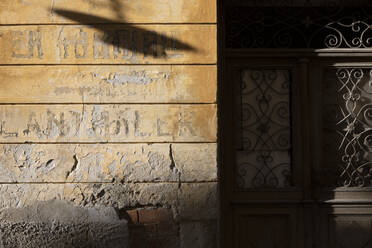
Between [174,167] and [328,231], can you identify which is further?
[328,231]

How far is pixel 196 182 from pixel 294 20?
5.36 feet

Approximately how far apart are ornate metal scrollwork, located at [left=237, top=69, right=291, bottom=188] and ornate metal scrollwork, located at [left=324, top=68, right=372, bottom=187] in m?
0.37

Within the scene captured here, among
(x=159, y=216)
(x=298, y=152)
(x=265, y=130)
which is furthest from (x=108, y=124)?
(x=298, y=152)

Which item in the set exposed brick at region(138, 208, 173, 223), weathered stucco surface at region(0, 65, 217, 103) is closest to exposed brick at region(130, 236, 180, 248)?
exposed brick at region(138, 208, 173, 223)

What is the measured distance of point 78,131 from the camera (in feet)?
12.9

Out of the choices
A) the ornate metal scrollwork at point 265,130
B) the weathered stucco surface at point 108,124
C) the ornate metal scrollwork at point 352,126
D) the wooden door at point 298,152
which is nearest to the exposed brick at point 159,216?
the weathered stucco surface at point 108,124

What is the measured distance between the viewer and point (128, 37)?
13.0 ft

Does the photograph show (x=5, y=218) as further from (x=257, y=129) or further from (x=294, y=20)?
(x=294, y=20)

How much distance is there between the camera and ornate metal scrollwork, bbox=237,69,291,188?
4.33 metres

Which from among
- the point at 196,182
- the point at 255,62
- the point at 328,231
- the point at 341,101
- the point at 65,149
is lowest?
the point at 328,231

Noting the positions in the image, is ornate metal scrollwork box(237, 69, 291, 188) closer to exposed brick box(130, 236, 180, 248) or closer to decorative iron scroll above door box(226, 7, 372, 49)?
decorative iron scroll above door box(226, 7, 372, 49)

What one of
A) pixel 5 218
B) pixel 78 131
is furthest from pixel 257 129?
pixel 5 218

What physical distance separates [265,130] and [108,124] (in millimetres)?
1339

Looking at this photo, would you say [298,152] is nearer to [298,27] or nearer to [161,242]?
[298,27]
